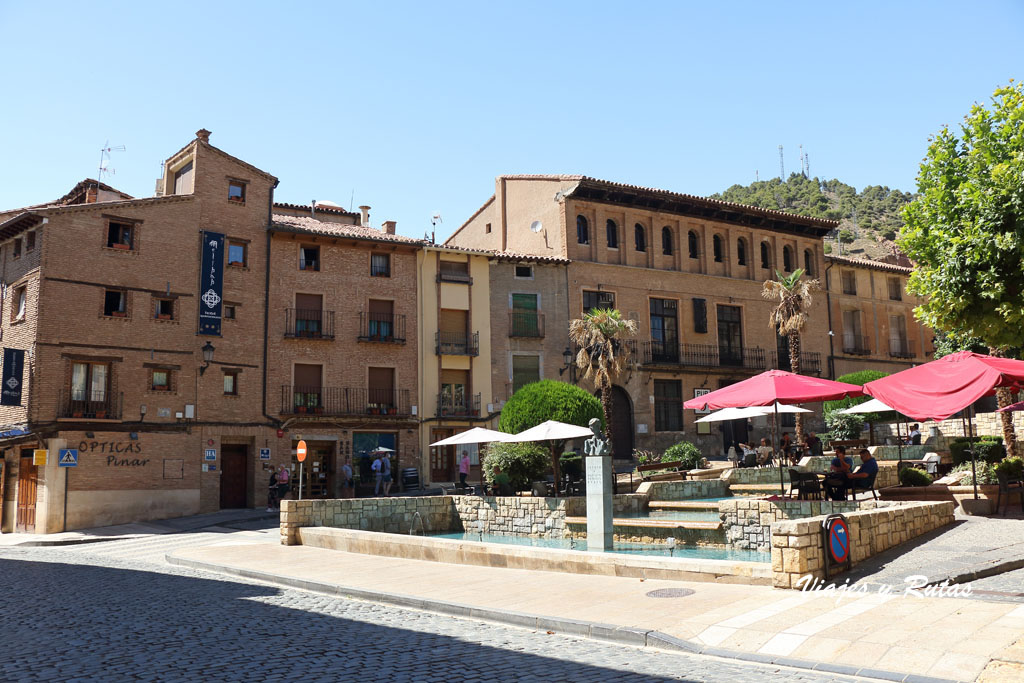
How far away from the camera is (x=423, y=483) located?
1217 inches

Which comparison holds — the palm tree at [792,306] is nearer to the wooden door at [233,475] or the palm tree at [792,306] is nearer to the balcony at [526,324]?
the balcony at [526,324]

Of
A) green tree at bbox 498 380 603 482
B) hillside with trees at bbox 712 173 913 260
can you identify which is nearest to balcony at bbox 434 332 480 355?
green tree at bbox 498 380 603 482

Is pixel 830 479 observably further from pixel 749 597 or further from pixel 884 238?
pixel 884 238

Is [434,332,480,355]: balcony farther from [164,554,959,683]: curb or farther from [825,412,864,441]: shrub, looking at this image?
[164,554,959,683]: curb

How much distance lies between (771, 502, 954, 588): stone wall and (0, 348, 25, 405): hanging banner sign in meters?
23.7

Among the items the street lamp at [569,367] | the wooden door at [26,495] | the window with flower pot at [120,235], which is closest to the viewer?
the wooden door at [26,495]

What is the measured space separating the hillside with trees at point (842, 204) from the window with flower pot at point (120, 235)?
4420 cm

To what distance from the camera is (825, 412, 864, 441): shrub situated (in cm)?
3090

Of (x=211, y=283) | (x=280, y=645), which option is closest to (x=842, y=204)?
(x=211, y=283)

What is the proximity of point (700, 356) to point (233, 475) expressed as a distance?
67.4ft

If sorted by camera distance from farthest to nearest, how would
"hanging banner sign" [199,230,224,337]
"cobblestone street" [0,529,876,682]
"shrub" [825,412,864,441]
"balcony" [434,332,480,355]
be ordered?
"balcony" [434,332,480,355]
"shrub" [825,412,864,441]
"hanging banner sign" [199,230,224,337]
"cobblestone street" [0,529,876,682]

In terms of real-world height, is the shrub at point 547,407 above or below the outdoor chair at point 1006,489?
above

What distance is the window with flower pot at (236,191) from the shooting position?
29.3 meters

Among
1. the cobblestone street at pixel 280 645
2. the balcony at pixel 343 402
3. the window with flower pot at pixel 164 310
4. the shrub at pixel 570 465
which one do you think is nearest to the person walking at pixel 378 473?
the balcony at pixel 343 402
